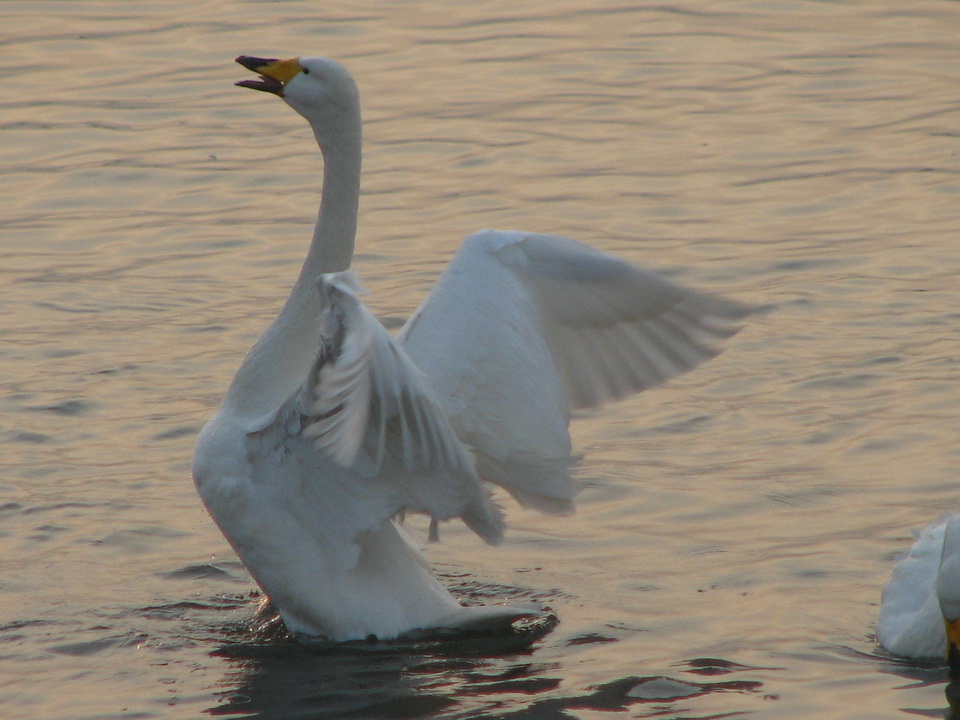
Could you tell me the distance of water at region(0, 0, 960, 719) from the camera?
21.2ft

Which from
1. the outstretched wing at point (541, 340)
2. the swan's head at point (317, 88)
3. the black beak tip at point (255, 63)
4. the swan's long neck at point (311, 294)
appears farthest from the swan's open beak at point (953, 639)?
the black beak tip at point (255, 63)

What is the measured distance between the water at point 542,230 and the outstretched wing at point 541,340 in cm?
63

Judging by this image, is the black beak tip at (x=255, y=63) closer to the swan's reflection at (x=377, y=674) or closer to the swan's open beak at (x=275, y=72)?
the swan's open beak at (x=275, y=72)

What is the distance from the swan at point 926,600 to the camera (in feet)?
20.6

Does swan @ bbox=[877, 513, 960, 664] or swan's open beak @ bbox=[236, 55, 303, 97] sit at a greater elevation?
swan's open beak @ bbox=[236, 55, 303, 97]

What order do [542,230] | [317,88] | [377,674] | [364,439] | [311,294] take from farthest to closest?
[542,230]
[311,294]
[317,88]
[377,674]
[364,439]

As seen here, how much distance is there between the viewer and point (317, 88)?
6777 millimetres

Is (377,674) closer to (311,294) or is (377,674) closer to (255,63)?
(311,294)

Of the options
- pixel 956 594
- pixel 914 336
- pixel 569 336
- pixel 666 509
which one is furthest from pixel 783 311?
pixel 956 594

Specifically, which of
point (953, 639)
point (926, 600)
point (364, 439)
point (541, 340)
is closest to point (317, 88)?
point (541, 340)

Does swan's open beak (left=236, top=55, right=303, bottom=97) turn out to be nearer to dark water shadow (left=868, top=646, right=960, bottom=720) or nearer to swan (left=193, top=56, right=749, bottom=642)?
swan (left=193, top=56, right=749, bottom=642)

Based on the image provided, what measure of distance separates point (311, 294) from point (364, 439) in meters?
1.03

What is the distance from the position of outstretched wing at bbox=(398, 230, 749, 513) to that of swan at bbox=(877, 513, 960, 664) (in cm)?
113

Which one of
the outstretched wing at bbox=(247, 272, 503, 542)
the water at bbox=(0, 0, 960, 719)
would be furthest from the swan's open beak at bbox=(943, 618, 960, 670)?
the outstretched wing at bbox=(247, 272, 503, 542)
